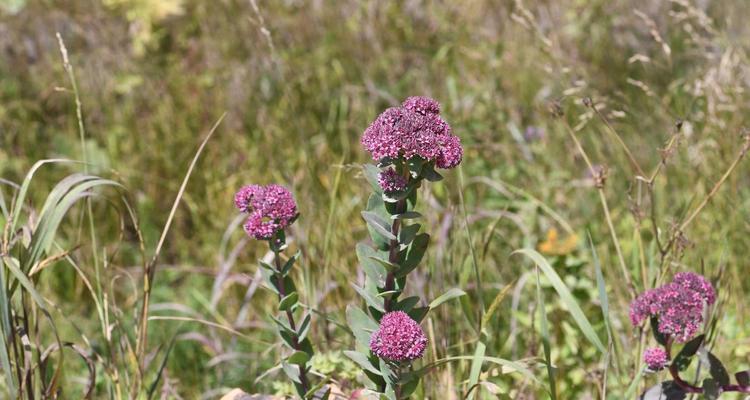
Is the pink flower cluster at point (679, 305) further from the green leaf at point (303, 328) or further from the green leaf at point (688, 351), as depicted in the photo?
the green leaf at point (303, 328)

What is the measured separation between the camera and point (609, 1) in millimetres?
4188

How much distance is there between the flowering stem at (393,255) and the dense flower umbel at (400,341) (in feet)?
0.37

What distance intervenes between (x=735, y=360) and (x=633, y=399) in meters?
0.37

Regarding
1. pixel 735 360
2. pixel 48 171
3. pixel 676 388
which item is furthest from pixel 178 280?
pixel 676 388

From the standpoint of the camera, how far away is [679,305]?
4.41 ft

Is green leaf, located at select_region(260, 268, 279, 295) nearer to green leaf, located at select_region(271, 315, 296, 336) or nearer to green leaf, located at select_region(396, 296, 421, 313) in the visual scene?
green leaf, located at select_region(271, 315, 296, 336)

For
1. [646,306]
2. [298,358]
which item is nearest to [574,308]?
[646,306]

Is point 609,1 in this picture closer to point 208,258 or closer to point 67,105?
point 208,258

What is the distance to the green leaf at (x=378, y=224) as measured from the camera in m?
1.23

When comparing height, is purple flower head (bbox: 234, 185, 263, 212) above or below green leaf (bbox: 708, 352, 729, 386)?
above

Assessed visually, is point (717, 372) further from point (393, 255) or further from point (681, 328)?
point (393, 255)

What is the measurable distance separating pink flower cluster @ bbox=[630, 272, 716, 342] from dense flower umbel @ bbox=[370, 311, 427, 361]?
41 centimetres

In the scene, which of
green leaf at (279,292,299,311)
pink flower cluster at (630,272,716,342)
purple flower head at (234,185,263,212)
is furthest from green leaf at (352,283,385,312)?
pink flower cluster at (630,272,716,342)

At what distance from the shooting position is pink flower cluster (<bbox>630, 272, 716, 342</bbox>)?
1335mm
